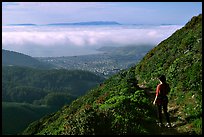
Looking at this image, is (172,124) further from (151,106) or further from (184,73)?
(184,73)

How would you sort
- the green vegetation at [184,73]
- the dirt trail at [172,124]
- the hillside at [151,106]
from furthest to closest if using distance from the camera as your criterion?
the green vegetation at [184,73]
the dirt trail at [172,124]
the hillside at [151,106]

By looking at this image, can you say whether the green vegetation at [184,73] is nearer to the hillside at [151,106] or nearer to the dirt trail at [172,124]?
the hillside at [151,106]

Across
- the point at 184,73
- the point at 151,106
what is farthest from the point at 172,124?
the point at 184,73

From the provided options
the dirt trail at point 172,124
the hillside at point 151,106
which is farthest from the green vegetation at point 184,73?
the dirt trail at point 172,124

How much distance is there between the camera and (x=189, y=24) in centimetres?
4303

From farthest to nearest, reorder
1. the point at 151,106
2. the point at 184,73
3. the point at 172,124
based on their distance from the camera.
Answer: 1. the point at 184,73
2. the point at 151,106
3. the point at 172,124

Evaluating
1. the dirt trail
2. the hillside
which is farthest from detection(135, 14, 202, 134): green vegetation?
the dirt trail

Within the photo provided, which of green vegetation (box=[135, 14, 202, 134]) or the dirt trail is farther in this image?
green vegetation (box=[135, 14, 202, 134])

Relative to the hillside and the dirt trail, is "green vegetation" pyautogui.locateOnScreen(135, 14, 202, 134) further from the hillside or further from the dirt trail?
the dirt trail

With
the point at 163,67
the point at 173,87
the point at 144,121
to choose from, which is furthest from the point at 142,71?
the point at 144,121

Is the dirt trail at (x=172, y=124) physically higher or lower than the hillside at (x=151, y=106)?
lower

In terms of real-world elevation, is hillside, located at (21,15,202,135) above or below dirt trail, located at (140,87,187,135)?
above

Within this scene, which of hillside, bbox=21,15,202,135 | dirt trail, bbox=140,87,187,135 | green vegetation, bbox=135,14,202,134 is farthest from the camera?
green vegetation, bbox=135,14,202,134

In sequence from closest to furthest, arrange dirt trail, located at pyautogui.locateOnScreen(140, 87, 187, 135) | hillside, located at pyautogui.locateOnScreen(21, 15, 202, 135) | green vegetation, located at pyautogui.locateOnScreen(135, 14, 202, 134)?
hillside, located at pyautogui.locateOnScreen(21, 15, 202, 135)
dirt trail, located at pyautogui.locateOnScreen(140, 87, 187, 135)
green vegetation, located at pyautogui.locateOnScreen(135, 14, 202, 134)
